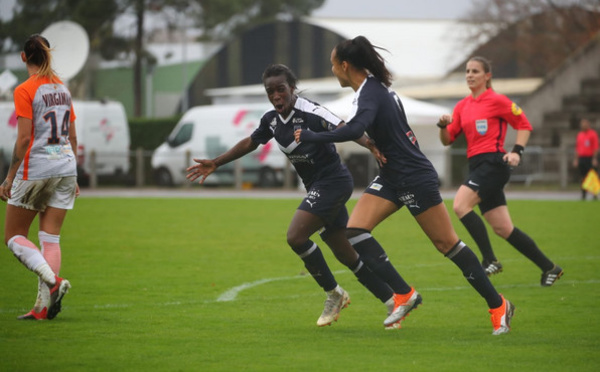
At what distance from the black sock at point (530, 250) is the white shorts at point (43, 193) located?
454cm

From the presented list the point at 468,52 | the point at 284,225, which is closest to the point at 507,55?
the point at 468,52

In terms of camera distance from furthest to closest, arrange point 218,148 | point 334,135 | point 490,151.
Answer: point 218,148 < point 490,151 < point 334,135

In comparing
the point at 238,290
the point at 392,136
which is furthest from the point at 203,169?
the point at 238,290

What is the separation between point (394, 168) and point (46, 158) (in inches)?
102

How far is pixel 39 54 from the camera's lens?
7.70 metres

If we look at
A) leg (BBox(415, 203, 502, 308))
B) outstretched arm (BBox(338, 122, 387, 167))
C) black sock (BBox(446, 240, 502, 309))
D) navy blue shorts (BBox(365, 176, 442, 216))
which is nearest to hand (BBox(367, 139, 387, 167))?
outstretched arm (BBox(338, 122, 387, 167))

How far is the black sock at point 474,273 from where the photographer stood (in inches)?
289

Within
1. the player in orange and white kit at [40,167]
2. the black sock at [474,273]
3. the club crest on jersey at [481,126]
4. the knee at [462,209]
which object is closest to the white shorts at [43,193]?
the player in orange and white kit at [40,167]

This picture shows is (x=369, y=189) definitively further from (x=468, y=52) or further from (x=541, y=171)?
(x=468, y=52)

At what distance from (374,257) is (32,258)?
2520mm

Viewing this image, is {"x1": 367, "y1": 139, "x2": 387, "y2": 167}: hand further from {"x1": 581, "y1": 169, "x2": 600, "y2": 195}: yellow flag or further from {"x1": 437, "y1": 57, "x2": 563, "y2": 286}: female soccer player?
{"x1": 581, "y1": 169, "x2": 600, "y2": 195}: yellow flag

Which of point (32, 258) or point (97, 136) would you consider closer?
point (32, 258)

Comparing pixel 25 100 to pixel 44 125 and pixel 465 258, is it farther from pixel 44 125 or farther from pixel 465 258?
pixel 465 258

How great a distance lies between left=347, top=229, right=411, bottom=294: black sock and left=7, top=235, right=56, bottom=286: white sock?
2.22m
